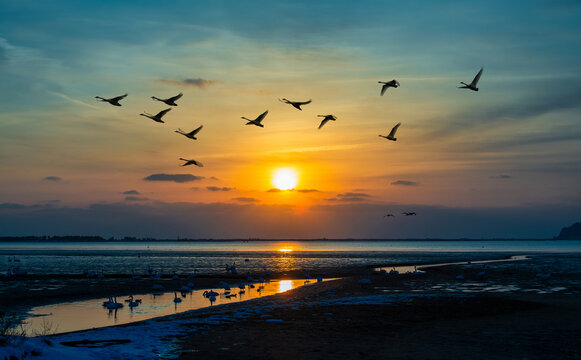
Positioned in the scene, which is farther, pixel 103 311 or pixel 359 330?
pixel 103 311

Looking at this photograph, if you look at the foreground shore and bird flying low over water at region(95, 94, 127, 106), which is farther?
bird flying low over water at region(95, 94, 127, 106)

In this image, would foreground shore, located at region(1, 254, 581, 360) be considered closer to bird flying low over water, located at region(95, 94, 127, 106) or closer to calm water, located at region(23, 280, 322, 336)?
calm water, located at region(23, 280, 322, 336)

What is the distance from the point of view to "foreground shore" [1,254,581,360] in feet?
56.0

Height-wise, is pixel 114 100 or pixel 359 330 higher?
pixel 114 100

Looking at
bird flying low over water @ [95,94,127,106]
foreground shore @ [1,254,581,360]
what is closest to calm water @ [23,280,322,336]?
foreground shore @ [1,254,581,360]

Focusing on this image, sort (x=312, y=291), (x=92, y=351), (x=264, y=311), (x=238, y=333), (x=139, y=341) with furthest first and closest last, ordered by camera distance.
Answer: (x=312, y=291), (x=264, y=311), (x=238, y=333), (x=139, y=341), (x=92, y=351)

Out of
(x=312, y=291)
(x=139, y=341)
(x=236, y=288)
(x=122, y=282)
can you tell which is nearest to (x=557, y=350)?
(x=139, y=341)

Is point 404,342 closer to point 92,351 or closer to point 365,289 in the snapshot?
point 92,351

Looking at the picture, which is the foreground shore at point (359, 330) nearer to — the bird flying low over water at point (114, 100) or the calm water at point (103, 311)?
the calm water at point (103, 311)

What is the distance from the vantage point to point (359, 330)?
21.2 metres

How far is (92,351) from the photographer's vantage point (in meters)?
16.4

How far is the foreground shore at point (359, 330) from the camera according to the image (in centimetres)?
1706

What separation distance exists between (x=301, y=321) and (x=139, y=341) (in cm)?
743

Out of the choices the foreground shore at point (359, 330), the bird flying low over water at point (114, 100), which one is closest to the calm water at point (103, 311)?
the foreground shore at point (359, 330)
